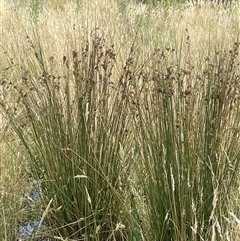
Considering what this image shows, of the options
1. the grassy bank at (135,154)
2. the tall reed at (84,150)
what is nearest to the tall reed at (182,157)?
the grassy bank at (135,154)

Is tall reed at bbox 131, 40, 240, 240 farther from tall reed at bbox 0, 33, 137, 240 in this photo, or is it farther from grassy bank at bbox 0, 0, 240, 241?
tall reed at bbox 0, 33, 137, 240

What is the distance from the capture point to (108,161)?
1.71m

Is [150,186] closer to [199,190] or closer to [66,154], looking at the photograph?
[199,190]

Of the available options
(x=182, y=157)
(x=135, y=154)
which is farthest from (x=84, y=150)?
(x=182, y=157)

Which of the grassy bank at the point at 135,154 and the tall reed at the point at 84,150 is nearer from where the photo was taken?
the grassy bank at the point at 135,154

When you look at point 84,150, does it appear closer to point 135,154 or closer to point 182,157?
point 135,154

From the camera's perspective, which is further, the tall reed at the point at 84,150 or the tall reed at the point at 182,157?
the tall reed at the point at 84,150

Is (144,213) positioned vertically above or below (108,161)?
below

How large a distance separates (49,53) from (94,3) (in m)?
2.27

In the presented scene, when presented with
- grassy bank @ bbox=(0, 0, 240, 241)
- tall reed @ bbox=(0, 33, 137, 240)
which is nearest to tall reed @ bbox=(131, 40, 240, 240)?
grassy bank @ bbox=(0, 0, 240, 241)

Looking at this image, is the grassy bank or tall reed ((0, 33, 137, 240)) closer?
the grassy bank

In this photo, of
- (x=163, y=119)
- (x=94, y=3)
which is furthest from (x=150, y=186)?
(x=94, y=3)

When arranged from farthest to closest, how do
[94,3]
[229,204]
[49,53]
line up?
[94,3] < [49,53] < [229,204]

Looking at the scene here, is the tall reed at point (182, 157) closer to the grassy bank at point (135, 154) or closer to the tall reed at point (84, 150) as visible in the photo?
the grassy bank at point (135, 154)
